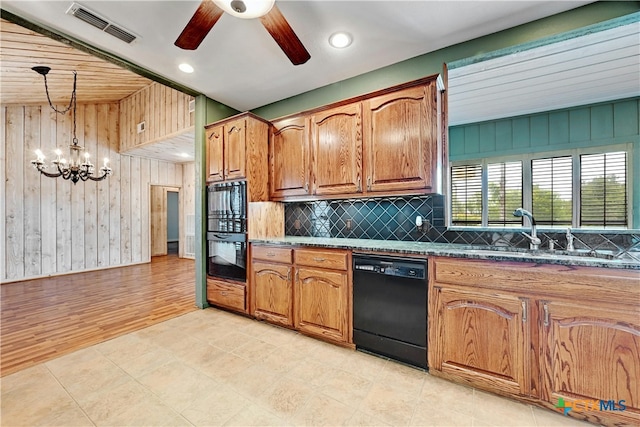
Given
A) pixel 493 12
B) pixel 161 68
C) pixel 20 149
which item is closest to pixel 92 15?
pixel 161 68

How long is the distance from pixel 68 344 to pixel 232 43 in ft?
9.81

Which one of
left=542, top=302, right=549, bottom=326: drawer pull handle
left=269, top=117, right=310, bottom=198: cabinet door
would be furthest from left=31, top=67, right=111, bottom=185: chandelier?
left=542, top=302, right=549, bottom=326: drawer pull handle

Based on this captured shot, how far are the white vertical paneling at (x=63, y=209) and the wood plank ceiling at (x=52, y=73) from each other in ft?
1.43

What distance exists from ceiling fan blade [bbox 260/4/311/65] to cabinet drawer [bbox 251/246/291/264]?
1.63 meters

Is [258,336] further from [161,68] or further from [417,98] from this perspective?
[161,68]

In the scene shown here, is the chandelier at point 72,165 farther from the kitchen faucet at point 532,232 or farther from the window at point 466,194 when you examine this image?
the kitchen faucet at point 532,232

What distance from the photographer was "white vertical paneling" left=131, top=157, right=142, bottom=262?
19.4 ft

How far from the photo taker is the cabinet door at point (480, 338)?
1.57 m

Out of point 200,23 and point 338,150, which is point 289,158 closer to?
point 338,150

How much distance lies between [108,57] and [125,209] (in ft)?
14.8

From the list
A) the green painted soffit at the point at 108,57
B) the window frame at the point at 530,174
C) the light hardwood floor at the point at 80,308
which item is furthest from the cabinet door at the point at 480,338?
the green painted soffit at the point at 108,57

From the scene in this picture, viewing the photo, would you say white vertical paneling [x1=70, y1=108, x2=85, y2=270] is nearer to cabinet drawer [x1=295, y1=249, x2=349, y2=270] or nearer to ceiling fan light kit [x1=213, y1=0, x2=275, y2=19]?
cabinet drawer [x1=295, y1=249, x2=349, y2=270]

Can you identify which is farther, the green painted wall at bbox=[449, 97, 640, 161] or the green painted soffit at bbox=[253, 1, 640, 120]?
the green painted wall at bbox=[449, 97, 640, 161]

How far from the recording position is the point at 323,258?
2.30 metres
